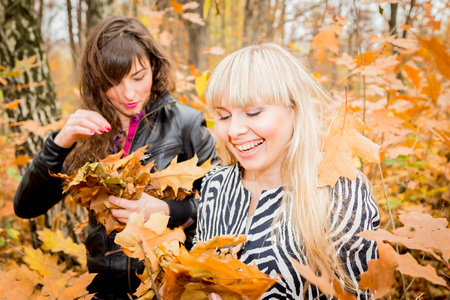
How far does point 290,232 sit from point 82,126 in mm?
1071

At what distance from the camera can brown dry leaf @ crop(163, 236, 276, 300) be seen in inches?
29.5

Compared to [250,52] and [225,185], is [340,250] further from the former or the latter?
[250,52]

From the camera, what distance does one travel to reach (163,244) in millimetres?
966

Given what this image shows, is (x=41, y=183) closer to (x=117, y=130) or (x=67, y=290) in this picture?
(x=117, y=130)

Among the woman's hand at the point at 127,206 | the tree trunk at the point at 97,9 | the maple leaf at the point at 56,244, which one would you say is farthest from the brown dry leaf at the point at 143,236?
the tree trunk at the point at 97,9

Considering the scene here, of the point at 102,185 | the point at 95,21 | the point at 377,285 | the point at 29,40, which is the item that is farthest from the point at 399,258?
the point at 95,21

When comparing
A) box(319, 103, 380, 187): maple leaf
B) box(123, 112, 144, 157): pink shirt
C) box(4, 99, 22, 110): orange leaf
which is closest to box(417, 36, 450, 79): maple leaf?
box(319, 103, 380, 187): maple leaf

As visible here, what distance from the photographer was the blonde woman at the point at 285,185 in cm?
115

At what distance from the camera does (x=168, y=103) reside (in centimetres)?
178

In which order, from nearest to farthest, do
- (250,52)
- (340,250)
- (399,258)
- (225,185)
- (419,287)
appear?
(399,258) → (340,250) → (250,52) → (225,185) → (419,287)

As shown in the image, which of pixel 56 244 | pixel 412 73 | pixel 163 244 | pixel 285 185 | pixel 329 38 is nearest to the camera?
pixel 163 244

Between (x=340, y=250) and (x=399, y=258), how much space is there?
455 mm

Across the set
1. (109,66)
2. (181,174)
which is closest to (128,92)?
(109,66)

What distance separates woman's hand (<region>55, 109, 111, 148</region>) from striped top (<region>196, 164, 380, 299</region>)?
2.40 ft
